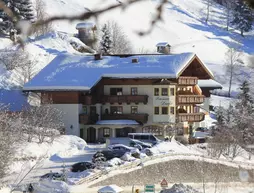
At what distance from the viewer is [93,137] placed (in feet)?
117

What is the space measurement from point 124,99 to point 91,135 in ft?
10.1

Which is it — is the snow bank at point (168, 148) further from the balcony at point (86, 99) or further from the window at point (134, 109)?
the balcony at point (86, 99)

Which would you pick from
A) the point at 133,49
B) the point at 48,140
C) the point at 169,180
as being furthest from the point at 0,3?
the point at 133,49

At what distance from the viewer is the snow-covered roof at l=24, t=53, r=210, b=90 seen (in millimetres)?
34594

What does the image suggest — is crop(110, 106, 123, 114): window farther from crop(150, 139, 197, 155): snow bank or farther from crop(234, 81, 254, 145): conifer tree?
crop(234, 81, 254, 145): conifer tree

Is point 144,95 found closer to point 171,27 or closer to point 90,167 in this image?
point 90,167

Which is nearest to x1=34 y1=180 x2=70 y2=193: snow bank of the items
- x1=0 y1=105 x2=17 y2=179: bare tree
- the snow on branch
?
x1=0 y1=105 x2=17 y2=179: bare tree

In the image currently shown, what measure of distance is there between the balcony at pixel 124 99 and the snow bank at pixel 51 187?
42.0 feet

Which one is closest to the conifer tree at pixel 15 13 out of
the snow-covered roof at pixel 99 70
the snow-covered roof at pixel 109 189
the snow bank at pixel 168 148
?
the snow-covered roof at pixel 109 189

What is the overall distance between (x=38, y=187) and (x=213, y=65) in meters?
45.8

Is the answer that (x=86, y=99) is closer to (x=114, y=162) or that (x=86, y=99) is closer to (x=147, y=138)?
(x=147, y=138)

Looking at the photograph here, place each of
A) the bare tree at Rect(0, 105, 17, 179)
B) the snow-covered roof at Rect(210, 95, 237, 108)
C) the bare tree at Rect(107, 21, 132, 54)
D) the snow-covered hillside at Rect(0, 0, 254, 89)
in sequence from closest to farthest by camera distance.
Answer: the bare tree at Rect(0, 105, 17, 179), the snow-covered hillside at Rect(0, 0, 254, 89), the bare tree at Rect(107, 21, 132, 54), the snow-covered roof at Rect(210, 95, 237, 108)

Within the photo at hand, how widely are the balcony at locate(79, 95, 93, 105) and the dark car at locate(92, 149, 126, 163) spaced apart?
7718mm

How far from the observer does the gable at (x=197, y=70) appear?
124ft
